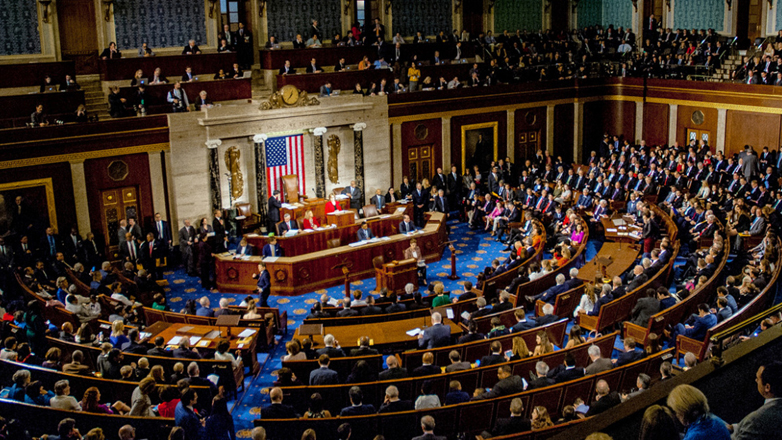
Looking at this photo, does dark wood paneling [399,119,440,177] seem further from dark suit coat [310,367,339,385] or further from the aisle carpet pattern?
dark suit coat [310,367,339,385]

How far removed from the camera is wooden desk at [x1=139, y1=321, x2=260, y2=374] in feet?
38.0

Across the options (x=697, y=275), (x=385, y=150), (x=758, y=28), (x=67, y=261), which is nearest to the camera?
(x=697, y=275)

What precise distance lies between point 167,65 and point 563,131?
44.0 ft

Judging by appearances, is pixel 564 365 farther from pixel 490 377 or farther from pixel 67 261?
pixel 67 261

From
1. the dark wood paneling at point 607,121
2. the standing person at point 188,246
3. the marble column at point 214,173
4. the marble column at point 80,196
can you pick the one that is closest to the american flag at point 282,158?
the marble column at point 214,173

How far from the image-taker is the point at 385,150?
22375 mm

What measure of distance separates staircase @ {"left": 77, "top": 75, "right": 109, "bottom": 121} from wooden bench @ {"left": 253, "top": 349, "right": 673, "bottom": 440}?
13.2 m

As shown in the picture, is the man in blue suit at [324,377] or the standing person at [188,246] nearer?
the man in blue suit at [324,377]

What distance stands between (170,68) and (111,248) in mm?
5184

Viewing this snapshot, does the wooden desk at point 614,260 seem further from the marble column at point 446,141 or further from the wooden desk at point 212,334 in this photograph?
the marble column at point 446,141

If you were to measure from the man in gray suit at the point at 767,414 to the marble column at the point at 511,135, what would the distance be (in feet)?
68.4

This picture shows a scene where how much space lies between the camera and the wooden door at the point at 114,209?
1844cm

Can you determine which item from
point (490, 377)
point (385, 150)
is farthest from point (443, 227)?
point (490, 377)

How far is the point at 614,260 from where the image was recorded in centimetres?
1544
